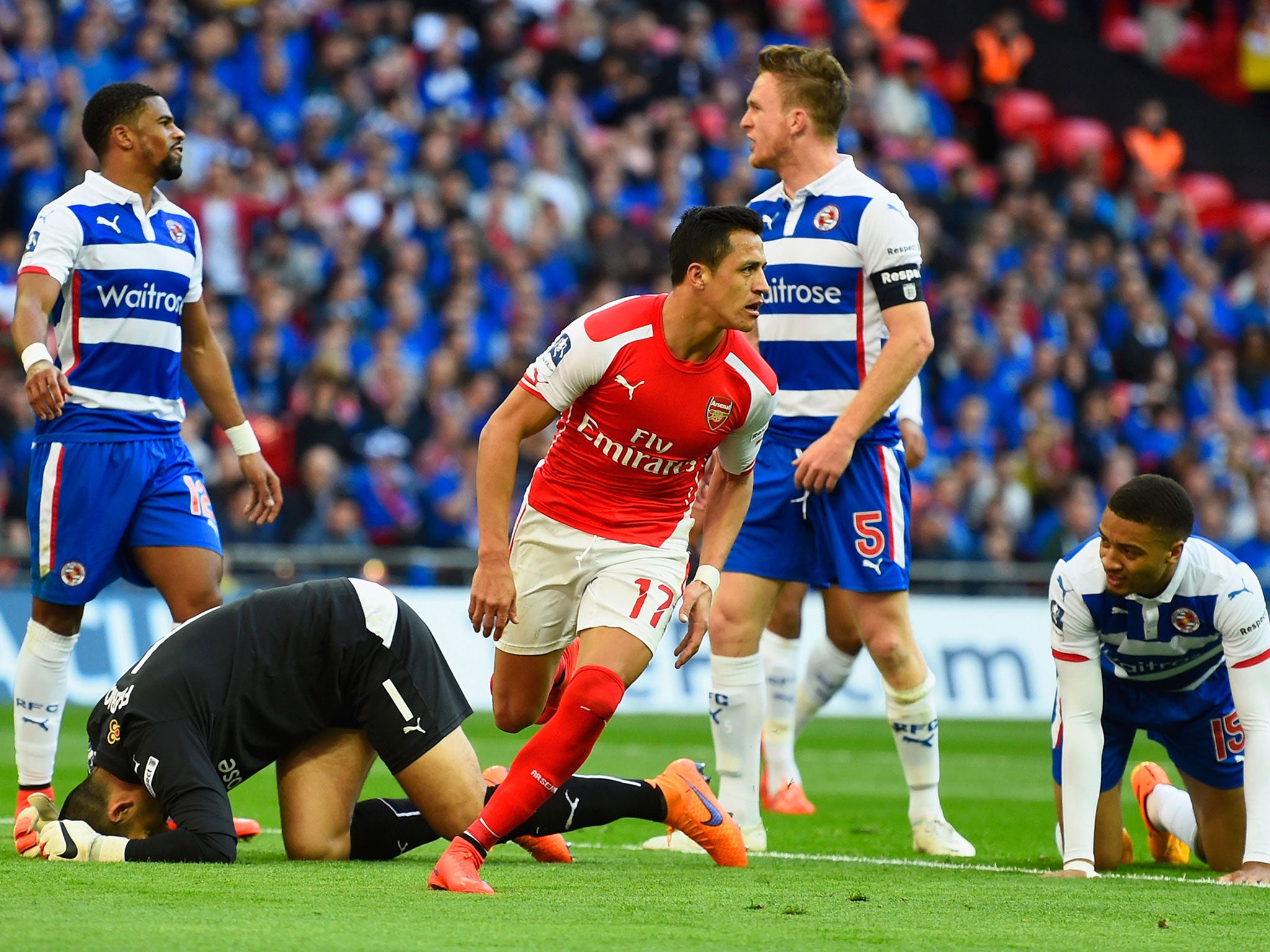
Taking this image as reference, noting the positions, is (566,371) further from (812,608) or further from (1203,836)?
(812,608)

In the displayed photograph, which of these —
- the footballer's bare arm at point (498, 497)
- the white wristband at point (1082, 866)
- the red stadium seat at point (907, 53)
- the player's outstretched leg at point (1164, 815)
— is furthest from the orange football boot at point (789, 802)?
the red stadium seat at point (907, 53)

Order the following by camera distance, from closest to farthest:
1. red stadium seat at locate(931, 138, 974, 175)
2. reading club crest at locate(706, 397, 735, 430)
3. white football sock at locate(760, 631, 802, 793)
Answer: reading club crest at locate(706, 397, 735, 430) → white football sock at locate(760, 631, 802, 793) → red stadium seat at locate(931, 138, 974, 175)

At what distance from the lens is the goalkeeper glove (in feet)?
18.8

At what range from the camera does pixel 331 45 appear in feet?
56.6

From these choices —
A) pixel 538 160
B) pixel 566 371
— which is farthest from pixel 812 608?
pixel 566 371

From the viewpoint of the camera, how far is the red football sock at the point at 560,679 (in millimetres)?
6586

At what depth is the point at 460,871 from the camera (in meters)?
5.33

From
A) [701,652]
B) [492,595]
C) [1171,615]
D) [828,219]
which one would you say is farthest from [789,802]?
[701,652]

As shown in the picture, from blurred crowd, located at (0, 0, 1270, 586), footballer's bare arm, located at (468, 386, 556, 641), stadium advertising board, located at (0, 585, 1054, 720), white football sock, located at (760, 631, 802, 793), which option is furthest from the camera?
blurred crowd, located at (0, 0, 1270, 586)

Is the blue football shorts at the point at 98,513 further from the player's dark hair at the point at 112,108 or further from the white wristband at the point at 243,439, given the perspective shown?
the player's dark hair at the point at 112,108

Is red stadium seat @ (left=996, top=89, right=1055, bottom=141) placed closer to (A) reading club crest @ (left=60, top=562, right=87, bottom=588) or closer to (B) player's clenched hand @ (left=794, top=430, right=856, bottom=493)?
(B) player's clenched hand @ (left=794, top=430, right=856, bottom=493)

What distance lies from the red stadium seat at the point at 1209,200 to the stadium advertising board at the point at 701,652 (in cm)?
979

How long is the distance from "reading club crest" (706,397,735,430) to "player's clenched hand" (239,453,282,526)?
2.26m

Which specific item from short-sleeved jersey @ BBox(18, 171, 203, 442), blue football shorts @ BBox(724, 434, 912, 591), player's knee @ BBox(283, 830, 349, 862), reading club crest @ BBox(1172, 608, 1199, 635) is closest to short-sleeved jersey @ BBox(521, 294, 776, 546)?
blue football shorts @ BBox(724, 434, 912, 591)
